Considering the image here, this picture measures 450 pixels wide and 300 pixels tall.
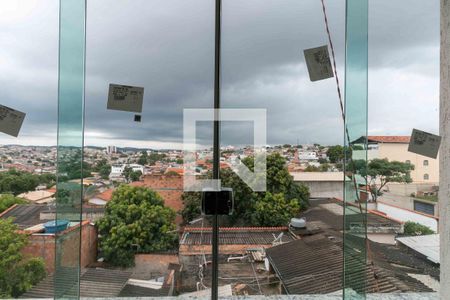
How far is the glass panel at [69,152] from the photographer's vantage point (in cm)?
127

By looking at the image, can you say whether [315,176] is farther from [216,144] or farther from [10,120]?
[10,120]

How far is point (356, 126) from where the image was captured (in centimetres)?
131

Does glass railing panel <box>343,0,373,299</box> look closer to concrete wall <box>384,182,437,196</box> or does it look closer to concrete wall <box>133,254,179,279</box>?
concrete wall <box>384,182,437,196</box>

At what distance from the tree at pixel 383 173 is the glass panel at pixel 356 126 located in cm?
8

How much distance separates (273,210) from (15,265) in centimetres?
120

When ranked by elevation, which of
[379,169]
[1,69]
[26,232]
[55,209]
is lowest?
[26,232]

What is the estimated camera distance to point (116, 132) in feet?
4.48

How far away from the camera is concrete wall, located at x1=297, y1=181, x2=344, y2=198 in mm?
1396

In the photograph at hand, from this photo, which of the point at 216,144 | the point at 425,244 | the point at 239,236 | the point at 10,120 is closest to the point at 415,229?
the point at 425,244

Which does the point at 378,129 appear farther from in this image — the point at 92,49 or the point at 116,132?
the point at 92,49

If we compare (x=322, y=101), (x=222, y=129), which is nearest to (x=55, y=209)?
(x=222, y=129)

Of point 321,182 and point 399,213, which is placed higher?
point 321,182

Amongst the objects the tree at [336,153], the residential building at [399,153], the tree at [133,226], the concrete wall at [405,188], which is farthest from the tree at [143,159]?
the concrete wall at [405,188]

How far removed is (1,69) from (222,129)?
1.06m
